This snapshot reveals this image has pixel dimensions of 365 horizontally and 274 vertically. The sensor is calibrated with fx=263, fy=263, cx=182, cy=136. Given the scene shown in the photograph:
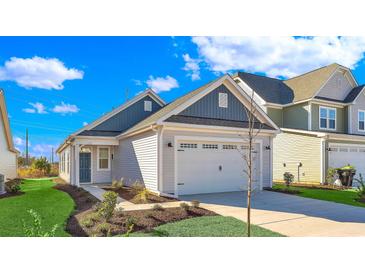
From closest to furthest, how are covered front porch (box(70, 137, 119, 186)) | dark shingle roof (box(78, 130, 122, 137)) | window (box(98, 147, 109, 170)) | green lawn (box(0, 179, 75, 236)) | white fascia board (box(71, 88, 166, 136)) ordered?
green lawn (box(0, 179, 75, 236)) < covered front porch (box(70, 137, 119, 186)) < dark shingle roof (box(78, 130, 122, 137)) < white fascia board (box(71, 88, 166, 136)) < window (box(98, 147, 109, 170))

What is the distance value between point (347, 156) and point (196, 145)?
11.8 m

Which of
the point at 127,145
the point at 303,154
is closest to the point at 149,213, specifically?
the point at 127,145

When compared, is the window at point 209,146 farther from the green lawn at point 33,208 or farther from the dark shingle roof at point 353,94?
the dark shingle roof at point 353,94

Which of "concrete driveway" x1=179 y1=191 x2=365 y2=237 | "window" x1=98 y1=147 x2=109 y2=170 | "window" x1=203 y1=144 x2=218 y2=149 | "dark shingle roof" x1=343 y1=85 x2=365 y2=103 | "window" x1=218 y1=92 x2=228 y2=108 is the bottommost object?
"concrete driveway" x1=179 y1=191 x2=365 y2=237

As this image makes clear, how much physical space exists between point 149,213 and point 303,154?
42.0 ft

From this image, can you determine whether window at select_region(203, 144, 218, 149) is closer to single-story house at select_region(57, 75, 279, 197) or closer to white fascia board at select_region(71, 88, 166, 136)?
single-story house at select_region(57, 75, 279, 197)

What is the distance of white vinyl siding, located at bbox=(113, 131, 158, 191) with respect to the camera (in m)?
10.4

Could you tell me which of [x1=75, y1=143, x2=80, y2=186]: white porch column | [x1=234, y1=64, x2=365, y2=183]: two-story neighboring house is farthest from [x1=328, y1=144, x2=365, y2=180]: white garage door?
[x1=75, y1=143, x2=80, y2=186]: white porch column

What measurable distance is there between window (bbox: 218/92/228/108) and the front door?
8302 millimetres

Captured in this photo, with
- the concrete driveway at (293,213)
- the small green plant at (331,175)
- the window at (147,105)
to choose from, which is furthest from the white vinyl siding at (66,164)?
the small green plant at (331,175)

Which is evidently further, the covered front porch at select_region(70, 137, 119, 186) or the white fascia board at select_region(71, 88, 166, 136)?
the white fascia board at select_region(71, 88, 166, 136)
